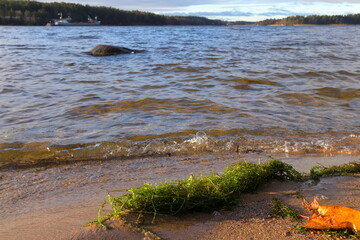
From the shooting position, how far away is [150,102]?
6680mm

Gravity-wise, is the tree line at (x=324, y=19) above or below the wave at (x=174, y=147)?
above

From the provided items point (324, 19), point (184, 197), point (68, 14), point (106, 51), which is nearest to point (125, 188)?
point (184, 197)

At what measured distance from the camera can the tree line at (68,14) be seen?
7375cm

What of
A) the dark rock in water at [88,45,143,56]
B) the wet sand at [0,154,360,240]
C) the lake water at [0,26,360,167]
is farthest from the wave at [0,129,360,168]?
the dark rock in water at [88,45,143,56]

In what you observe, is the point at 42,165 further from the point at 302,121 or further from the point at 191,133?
the point at 302,121

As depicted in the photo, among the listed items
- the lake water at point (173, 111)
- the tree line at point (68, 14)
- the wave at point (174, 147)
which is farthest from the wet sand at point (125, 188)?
the tree line at point (68, 14)

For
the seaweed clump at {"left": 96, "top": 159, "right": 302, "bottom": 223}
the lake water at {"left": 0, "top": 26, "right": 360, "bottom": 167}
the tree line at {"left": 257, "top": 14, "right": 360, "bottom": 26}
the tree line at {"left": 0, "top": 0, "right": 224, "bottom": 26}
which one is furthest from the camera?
the tree line at {"left": 257, "top": 14, "right": 360, "bottom": 26}

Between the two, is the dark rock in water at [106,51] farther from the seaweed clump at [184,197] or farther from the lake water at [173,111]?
the seaweed clump at [184,197]

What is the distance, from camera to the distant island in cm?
7469

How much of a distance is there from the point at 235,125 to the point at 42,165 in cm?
280

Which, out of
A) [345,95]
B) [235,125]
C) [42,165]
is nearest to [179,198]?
[42,165]

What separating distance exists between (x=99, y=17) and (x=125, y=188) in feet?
339

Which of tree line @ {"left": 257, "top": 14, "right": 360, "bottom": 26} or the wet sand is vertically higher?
tree line @ {"left": 257, "top": 14, "right": 360, "bottom": 26}

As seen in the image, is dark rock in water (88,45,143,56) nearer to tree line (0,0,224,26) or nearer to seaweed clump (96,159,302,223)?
seaweed clump (96,159,302,223)
